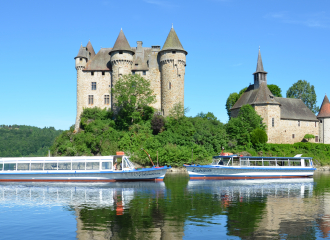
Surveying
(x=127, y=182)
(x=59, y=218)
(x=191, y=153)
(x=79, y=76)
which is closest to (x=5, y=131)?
(x=79, y=76)

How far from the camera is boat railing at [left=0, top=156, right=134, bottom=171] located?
3450 cm

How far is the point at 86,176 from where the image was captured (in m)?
34.7

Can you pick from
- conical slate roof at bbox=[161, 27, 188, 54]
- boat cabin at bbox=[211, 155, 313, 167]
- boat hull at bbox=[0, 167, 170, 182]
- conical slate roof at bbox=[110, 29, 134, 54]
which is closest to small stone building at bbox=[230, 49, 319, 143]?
conical slate roof at bbox=[161, 27, 188, 54]

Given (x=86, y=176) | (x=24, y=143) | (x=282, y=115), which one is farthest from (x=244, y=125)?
(x=24, y=143)

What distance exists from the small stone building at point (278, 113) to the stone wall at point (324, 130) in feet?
3.87

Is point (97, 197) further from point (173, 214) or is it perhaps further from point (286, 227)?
point (286, 227)

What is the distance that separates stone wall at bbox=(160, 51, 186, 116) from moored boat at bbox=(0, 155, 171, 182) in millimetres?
26852

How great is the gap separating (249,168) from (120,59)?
32653mm

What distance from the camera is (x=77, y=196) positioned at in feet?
78.8

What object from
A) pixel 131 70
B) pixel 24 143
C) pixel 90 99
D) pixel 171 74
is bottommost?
pixel 24 143

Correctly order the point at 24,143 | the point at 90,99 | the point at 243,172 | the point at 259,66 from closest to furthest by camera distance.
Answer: the point at 243,172 < the point at 90,99 < the point at 259,66 < the point at 24,143

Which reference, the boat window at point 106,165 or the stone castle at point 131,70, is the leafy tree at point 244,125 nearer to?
the stone castle at point 131,70

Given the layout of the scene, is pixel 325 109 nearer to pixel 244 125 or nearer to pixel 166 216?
pixel 244 125

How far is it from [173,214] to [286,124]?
171ft
